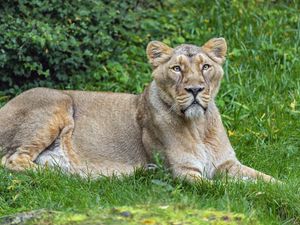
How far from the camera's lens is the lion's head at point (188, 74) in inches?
317

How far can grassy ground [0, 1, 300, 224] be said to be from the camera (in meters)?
7.38

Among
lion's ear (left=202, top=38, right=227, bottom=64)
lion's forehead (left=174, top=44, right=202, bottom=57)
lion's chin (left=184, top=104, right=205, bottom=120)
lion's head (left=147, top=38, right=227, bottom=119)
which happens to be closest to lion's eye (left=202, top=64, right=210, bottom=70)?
lion's head (left=147, top=38, right=227, bottom=119)

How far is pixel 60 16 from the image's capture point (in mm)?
10812

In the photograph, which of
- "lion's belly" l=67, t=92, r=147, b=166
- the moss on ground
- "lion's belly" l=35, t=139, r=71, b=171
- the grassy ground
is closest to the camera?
the moss on ground

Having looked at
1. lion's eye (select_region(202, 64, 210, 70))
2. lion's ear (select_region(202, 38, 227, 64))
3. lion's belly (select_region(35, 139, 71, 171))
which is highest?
lion's ear (select_region(202, 38, 227, 64))

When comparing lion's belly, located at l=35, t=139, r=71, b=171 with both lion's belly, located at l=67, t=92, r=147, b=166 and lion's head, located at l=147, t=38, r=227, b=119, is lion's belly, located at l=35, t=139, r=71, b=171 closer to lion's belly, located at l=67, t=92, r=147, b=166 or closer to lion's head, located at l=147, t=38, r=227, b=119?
lion's belly, located at l=67, t=92, r=147, b=166

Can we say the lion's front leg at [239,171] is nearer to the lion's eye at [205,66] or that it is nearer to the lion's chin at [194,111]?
the lion's chin at [194,111]

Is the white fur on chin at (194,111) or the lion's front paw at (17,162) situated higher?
the white fur on chin at (194,111)

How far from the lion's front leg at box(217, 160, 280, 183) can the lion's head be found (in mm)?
590

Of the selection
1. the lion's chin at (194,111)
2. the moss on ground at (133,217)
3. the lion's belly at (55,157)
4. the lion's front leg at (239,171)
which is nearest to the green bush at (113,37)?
the lion's belly at (55,157)

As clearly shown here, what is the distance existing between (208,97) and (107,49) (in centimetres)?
326

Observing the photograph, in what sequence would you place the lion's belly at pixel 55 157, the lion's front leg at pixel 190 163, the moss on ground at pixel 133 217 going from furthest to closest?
the lion's belly at pixel 55 157, the lion's front leg at pixel 190 163, the moss on ground at pixel 133 217

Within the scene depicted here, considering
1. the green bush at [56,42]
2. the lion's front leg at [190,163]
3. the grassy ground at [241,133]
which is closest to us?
the grassy ground at [241,133]

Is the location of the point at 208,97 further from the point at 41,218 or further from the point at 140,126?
the point at 41,218
